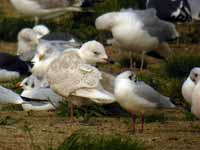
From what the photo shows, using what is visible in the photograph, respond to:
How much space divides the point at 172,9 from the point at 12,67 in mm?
4115

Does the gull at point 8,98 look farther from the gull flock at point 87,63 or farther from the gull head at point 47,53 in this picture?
the gull head at point 47,53

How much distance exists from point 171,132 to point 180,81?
10.2 ft

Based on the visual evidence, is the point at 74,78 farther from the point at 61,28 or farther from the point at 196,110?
the point at 61,28

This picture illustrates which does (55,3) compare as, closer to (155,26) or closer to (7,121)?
(155,26)

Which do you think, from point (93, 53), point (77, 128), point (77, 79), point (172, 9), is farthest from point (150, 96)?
point (172, 9)

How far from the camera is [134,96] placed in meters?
9.12

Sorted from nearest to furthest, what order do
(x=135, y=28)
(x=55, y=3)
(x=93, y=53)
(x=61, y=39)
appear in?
(x=93, y=53) → (x=135, y=28) → (x=61, y=39) → (x=55, y=3)

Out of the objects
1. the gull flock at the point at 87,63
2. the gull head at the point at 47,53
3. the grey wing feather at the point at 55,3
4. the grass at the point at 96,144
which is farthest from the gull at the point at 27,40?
the grass at the point at 96,144

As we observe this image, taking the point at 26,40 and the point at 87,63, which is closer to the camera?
the point at 87,63

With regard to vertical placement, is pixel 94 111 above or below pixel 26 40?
above

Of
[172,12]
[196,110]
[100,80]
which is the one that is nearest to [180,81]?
[100,80]

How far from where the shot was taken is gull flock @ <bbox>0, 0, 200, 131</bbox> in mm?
9305

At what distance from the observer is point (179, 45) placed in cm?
1767

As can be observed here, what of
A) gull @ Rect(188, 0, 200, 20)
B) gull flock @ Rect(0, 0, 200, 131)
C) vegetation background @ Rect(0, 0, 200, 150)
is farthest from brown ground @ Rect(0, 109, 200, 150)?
gull @ Rect(188, 0, 200, 20)
